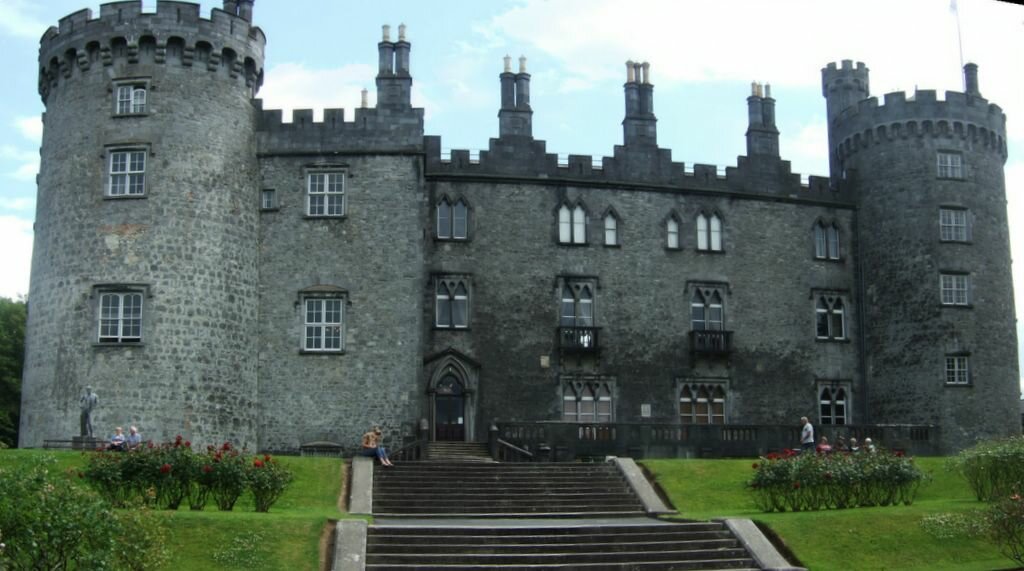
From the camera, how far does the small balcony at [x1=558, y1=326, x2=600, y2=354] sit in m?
43.1

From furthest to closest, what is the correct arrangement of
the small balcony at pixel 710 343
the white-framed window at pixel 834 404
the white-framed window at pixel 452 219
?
1. the white-framed window at pixel 834 404
2. the small balcony at pixel 710 343
3. the white-framed window at pixel 452 219

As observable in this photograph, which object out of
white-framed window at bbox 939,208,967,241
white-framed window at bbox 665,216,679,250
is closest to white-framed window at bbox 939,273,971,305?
white-framed window at bbox 939,208,967,241

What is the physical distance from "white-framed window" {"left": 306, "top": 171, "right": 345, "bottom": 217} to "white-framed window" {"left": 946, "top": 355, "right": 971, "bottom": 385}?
22190 mm

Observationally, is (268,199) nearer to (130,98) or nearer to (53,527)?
(130,98)

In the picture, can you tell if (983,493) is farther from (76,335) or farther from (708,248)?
(76,335)

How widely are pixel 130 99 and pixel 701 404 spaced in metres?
21.9

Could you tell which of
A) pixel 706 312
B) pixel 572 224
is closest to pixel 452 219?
pixel 572 224

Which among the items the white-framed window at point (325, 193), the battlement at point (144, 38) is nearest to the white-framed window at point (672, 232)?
the white-framed window at point (325, 193)

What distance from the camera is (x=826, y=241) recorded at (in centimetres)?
4728

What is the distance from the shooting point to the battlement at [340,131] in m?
41.4

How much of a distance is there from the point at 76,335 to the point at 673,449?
18603 mm

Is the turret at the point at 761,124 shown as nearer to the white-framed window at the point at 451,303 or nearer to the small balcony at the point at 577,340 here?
the small balcony at the point at 577,340

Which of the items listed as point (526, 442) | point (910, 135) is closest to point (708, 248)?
point (910, 135)

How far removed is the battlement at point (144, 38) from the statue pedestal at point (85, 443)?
12129 mm
